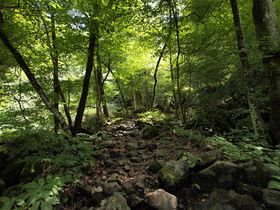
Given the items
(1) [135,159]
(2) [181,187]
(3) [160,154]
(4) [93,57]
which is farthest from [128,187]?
(4) [93,57]

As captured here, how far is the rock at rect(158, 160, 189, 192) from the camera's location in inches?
104

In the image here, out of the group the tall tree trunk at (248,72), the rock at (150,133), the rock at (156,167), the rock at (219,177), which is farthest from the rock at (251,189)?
the rock at (150,133)

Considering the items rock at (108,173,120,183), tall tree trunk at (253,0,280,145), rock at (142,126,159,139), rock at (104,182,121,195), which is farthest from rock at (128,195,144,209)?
tall tree trunk at (253,0,280,145)

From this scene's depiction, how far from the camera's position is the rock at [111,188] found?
8.90 feet

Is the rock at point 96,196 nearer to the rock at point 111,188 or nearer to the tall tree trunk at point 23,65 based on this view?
the rock at point 111,188

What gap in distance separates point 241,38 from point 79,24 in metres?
5.48

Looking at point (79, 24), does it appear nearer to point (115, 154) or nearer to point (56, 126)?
point (56, 126)

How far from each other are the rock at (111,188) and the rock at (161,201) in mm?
747

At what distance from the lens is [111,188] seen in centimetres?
278

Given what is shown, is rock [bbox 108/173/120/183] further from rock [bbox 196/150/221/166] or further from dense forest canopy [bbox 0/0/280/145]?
dense forest canopy [bbox 0/0/280/145]

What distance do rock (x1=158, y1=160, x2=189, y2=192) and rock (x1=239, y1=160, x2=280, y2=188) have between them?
3.35 ft

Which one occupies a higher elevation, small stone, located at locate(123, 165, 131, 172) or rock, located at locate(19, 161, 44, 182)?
rock, located at locate(19, 161, 44, 182)

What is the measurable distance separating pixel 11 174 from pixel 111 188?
2.48m

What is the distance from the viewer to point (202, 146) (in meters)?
4.20
